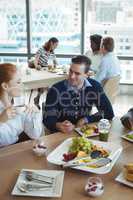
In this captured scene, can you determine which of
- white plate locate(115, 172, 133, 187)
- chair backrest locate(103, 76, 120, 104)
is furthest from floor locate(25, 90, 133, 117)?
white plate locate(115, 172, 133, 187)

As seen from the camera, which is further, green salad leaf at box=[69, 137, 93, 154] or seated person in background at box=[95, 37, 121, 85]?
seated person in background at box=[95, 37, 121, 85]

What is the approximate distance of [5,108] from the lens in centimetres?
201

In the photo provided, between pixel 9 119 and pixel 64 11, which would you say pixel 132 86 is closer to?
pixel 64 11

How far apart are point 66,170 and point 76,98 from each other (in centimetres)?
103

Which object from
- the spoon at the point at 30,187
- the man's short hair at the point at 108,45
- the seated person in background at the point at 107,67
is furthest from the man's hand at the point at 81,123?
the man's short hair at the point at 108,45

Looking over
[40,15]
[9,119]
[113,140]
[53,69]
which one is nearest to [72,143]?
[113,140]

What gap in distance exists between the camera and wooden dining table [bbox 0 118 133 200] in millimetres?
1344

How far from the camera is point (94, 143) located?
71.0 inches

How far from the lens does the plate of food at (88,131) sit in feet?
6.38

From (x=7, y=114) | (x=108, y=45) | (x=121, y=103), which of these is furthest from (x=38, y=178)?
(x=121, y=103)

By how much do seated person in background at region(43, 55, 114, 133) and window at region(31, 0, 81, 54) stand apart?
3562 millimetres

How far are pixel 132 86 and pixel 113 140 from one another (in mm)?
4086

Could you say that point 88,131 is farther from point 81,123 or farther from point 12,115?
point 12,115

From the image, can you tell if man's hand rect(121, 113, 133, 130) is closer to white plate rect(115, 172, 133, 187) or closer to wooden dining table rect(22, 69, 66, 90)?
white plate rect(115, 172, 133, 187)
